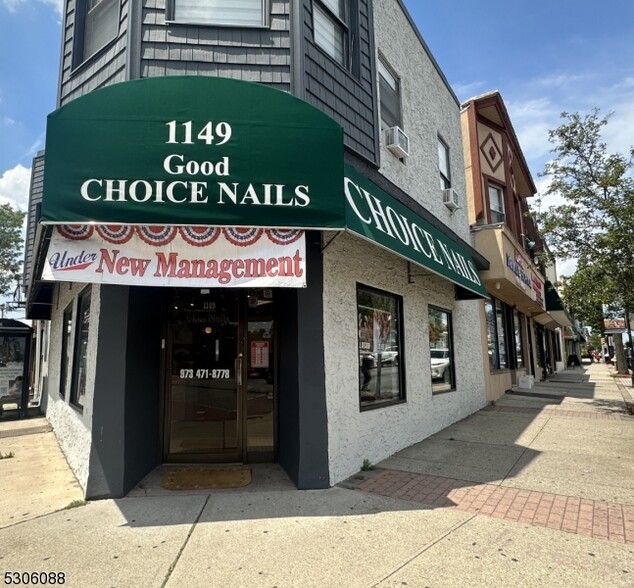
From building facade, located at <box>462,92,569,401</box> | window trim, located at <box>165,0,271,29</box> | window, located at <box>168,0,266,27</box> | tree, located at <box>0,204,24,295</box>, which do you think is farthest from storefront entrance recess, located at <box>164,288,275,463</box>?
tree, located at <box>0,204,24,295</box>

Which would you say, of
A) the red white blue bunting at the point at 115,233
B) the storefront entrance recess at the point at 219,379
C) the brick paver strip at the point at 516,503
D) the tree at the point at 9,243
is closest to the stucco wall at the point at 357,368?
the brick paver strip at the point at 516,503

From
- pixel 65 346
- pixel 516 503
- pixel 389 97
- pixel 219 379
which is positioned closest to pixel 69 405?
pixel 65 346

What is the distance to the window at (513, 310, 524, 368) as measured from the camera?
1620 centimetres

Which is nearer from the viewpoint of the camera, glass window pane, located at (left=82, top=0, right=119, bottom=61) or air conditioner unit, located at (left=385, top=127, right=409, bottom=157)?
glass window pane, located at (left=82, top=0, right=119, bottom=61)

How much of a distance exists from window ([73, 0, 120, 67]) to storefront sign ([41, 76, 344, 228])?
2.80 metres

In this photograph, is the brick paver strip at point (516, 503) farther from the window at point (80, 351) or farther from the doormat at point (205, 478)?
the window at point (80, 351)

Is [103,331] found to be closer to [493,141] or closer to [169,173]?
[169,173]

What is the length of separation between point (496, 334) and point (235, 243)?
1118cm

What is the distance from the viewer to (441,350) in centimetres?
905

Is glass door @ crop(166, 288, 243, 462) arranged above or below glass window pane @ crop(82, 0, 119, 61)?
below

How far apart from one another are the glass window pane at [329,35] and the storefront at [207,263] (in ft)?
7.76

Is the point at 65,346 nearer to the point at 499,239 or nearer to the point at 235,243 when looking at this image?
the point at 235,243

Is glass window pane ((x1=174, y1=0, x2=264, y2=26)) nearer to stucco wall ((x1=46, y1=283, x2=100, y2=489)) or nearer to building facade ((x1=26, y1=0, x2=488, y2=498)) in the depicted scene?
building facade ((x1=26, y1=0, x2=488, y2=498))

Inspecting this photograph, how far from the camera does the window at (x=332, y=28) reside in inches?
243
